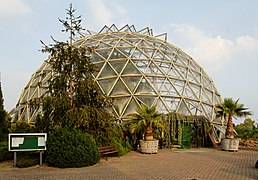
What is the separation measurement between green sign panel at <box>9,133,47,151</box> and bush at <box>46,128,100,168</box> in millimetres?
332

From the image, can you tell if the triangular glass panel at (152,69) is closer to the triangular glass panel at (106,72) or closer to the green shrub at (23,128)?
the triangular glass panel at (106,72)

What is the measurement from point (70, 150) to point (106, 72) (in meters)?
11.4

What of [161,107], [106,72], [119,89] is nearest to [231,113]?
[161,107]

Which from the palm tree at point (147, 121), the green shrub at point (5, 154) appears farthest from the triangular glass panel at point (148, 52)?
the green shrub at point (5, 154)

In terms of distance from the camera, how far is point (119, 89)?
21.0 metres

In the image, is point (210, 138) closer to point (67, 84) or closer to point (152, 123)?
point (152, 123)

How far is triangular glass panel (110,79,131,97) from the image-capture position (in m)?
20.7

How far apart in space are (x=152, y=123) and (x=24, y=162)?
841 centimetres

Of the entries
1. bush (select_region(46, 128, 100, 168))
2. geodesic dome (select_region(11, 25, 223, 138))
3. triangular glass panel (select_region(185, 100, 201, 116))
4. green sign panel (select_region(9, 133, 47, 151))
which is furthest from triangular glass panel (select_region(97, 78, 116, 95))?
green sign panel (select_region(9, 133, 47, 151))

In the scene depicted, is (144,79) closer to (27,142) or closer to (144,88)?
(144,88)

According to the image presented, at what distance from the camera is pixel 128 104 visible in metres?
20.1

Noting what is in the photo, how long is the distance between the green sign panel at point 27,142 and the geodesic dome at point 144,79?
694cm

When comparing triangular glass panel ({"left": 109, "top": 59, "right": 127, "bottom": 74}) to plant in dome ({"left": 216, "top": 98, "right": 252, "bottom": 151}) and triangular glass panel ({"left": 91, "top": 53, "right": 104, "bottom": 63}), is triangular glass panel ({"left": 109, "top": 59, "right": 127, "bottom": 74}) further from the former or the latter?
plant in dome ({"left": 216, "top": 98, "right": 252, "bottom": 151})

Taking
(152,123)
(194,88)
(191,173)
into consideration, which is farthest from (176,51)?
(191,173)
